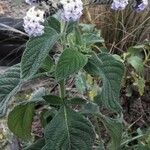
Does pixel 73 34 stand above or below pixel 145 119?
above

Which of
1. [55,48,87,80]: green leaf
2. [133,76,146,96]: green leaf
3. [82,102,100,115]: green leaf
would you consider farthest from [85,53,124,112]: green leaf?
[133,76,146,96]: green leaf

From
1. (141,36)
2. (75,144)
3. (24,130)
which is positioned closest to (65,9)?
(75,144)

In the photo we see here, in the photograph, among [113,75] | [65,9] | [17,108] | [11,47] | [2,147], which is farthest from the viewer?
[11,47]

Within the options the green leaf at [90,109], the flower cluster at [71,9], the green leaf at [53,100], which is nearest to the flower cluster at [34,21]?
the flower cluster at [71,9]

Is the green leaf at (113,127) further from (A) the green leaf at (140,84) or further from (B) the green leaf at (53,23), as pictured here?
(A) the green leaf at (140,84)

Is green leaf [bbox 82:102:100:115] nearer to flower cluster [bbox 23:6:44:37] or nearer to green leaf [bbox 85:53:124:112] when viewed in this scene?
green leaf [bbox 85:53:124:112]

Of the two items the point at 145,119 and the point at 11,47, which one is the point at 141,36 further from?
the point at 11,47

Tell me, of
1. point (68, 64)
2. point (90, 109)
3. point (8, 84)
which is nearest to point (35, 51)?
point (68, 64)

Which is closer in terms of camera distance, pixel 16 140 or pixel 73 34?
pixel 73 34
